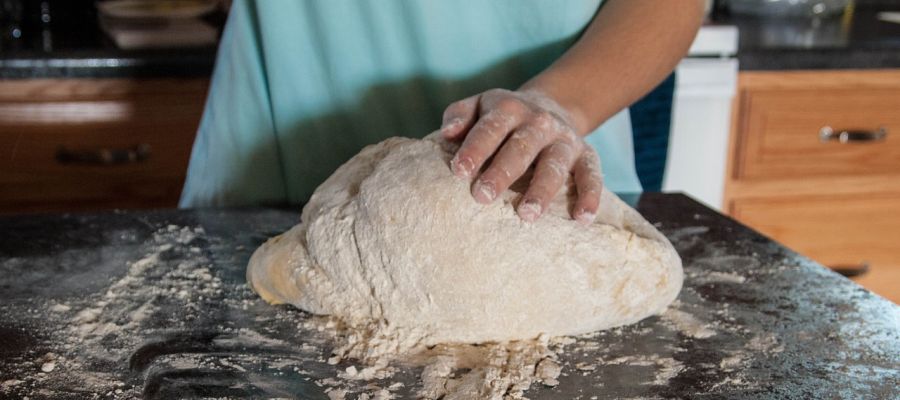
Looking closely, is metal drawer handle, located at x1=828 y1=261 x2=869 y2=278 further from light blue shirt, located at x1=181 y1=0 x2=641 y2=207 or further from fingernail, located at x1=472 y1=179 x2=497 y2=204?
fingernail, located at x1=472 y1=179 x2=497 y2=204

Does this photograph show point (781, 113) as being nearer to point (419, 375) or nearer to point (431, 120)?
point (431, 120)

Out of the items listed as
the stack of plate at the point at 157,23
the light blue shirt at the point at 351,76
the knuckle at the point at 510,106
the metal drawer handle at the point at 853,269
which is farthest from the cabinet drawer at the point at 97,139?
the metal drawer handle at the point at 853,269

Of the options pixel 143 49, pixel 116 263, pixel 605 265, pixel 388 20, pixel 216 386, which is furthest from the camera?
pixel 143 49

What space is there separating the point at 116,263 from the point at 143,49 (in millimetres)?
871

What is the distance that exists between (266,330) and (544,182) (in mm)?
270

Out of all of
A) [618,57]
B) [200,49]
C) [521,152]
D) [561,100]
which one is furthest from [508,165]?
[200,49]

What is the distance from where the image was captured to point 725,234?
3.36 feet

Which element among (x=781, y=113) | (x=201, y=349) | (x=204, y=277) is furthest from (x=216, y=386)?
(x=781, y=113)

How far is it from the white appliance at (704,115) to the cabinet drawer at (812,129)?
0.06m

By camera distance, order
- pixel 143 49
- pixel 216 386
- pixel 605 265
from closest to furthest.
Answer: pixel 216 386
pixel 605 265
pixel 143 49

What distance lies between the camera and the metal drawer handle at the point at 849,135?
6.45ft

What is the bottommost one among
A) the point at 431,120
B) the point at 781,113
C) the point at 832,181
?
the point at 832,181

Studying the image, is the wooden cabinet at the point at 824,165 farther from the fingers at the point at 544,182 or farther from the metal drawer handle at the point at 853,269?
the fingers at the point at 544,182

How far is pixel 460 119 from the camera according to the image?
855 mm
